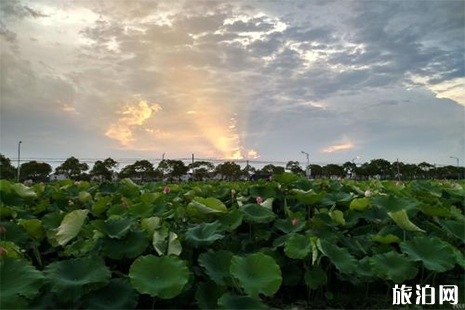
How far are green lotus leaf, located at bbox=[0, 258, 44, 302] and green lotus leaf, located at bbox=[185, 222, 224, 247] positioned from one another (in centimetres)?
73

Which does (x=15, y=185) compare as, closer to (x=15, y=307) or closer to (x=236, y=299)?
(x=15, y=307)

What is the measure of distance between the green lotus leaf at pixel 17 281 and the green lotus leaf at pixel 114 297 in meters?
0.26

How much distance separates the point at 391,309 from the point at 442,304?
0.31 meters

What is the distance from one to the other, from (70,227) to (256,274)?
103cm

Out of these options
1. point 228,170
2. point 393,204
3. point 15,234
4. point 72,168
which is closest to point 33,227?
point 15,234

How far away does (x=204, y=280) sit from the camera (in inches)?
88.3

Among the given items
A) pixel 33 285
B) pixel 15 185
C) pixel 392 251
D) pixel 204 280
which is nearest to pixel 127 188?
pixel 15 185

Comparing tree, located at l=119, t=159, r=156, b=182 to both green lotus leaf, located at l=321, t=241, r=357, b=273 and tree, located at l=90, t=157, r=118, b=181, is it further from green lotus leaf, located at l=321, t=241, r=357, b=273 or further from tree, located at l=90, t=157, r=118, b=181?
green lotus leaf, located at l=321, t=241, r=357, b=273

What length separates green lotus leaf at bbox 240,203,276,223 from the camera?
258cm

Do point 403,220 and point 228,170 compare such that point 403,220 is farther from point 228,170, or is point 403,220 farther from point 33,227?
point 228,170

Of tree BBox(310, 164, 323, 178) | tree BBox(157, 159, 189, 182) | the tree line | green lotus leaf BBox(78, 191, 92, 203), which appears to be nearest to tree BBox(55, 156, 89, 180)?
the tree line

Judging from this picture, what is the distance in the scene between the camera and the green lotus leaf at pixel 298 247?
224cm

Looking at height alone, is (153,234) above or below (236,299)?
above

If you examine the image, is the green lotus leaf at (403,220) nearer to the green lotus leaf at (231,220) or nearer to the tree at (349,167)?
the green lotus leaf at (231,220)
